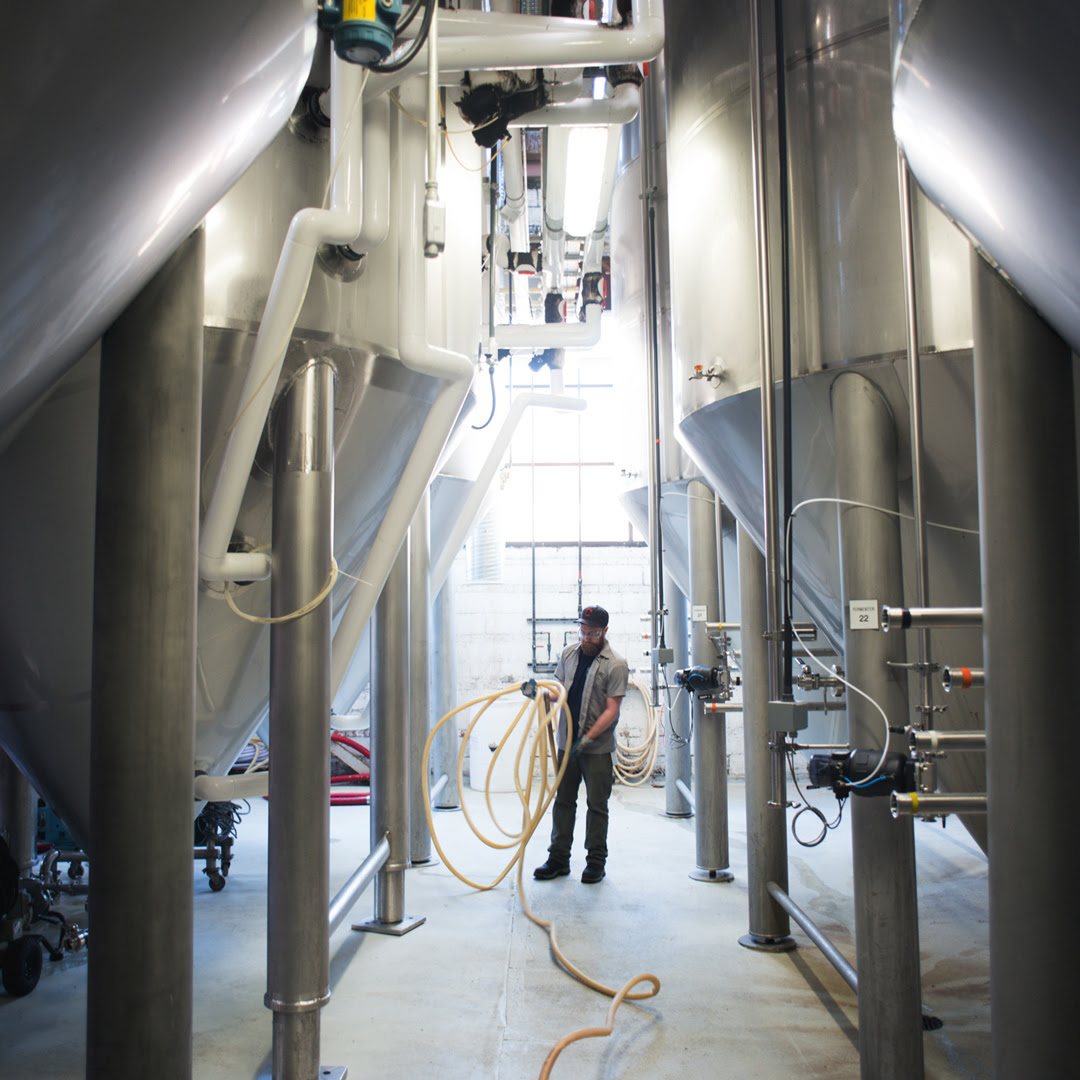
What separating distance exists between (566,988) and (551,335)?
3.62 metres

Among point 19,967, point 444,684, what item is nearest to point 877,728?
point 19,967

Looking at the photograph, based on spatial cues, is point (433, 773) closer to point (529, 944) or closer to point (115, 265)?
point (529, 944)

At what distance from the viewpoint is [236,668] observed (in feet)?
9.02

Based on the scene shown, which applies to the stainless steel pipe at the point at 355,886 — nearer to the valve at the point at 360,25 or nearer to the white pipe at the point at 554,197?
the valve at the point at 360,25

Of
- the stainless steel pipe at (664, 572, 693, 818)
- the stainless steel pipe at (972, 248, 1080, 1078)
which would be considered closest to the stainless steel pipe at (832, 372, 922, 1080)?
the stainless steel pipe at (972, 248, 1080, 1078)

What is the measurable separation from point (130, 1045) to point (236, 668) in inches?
48.4

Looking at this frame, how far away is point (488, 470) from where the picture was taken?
4.90m

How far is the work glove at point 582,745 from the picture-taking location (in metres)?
4.55

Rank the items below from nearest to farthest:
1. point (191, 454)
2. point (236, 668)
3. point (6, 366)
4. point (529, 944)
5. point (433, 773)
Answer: point (6, 366) → point (191, 454) → point (236, 668) → point (529, 944) → point (433, 773)

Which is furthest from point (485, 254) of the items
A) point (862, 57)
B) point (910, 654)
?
point (910, 654)

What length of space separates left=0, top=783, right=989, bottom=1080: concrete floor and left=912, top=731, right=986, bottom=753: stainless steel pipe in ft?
3.93

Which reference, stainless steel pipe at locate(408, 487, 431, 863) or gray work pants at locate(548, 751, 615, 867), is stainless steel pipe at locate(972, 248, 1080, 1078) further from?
stainless steel pipe at locate(408, 487, 431, 863)

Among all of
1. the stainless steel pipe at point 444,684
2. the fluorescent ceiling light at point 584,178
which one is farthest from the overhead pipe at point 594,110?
the stainless steel pipe at point 444,684

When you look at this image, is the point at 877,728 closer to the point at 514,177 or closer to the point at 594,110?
the point at 594,110
